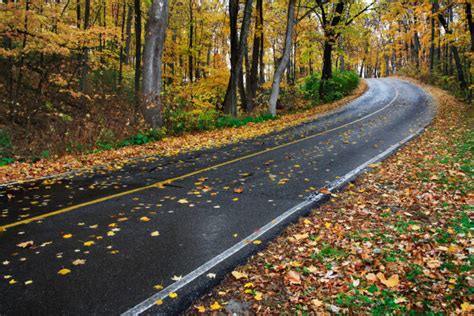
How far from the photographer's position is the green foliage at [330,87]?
25.7 meters

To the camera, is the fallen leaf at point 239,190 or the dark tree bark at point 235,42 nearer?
the fallen leaf at point 239,190

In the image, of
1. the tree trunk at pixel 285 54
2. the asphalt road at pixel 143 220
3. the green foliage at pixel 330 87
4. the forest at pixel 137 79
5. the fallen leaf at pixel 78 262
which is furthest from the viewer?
the green foliage at pixel 330 87

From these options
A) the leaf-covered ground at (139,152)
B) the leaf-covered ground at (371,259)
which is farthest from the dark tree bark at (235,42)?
the leaf-covered ground at (371,259)

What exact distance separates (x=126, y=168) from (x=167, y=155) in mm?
1770

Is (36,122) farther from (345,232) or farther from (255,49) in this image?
(345,232)

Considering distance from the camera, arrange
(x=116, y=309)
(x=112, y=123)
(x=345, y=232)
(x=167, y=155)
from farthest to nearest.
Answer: (x=112, y=123) → (x=167, y=155) → (x=345, y=232) → (x=116, y=309)

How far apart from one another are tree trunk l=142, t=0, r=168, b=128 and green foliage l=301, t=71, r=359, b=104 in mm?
13517

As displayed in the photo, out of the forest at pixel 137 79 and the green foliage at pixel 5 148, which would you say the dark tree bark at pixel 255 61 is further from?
the green foliage at pixel 5 148

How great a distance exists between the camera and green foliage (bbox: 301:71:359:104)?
2567 centimetres

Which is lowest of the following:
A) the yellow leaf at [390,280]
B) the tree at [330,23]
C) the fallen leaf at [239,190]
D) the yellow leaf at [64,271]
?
the yellow leaf at [64,271]

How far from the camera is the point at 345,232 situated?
5.36 metres

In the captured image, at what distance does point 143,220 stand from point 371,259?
11.6 feet

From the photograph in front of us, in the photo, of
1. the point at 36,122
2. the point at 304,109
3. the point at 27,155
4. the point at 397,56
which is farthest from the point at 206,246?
the point at 397,56

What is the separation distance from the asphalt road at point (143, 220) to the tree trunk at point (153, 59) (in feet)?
13.8
